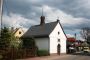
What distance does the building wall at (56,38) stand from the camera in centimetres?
4478

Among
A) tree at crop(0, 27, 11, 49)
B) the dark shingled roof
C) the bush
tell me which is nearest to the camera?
tree at crop(0, 27, 11, 49)

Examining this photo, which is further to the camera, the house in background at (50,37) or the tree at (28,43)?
the house in background at (50,37)

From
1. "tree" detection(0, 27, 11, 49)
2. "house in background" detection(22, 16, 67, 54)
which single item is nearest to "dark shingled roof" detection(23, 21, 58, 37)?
"house in background" detection(22, 16, 67, 54)

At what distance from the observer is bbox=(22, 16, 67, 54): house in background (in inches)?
1747

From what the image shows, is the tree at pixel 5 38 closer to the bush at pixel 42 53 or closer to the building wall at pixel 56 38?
the bush at pixel 42 53

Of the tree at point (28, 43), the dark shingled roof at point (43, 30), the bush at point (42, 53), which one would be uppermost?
the dark shingled roof at point (43, 30)

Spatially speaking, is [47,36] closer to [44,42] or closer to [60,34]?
[44,42]

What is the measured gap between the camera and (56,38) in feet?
153

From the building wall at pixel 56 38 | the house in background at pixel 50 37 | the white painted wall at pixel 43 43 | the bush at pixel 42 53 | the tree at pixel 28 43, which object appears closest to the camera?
the bush at pixel 42 53

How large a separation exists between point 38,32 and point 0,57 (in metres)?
20.5

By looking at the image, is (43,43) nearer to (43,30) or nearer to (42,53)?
(43,30)

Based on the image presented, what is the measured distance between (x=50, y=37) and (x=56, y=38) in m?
2.70

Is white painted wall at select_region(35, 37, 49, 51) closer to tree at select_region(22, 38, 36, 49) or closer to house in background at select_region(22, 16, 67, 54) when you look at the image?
house in background at select_region(22, 16, 67, 54)

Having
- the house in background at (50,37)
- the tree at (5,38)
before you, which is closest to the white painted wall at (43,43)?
the house in background at (50,37)
